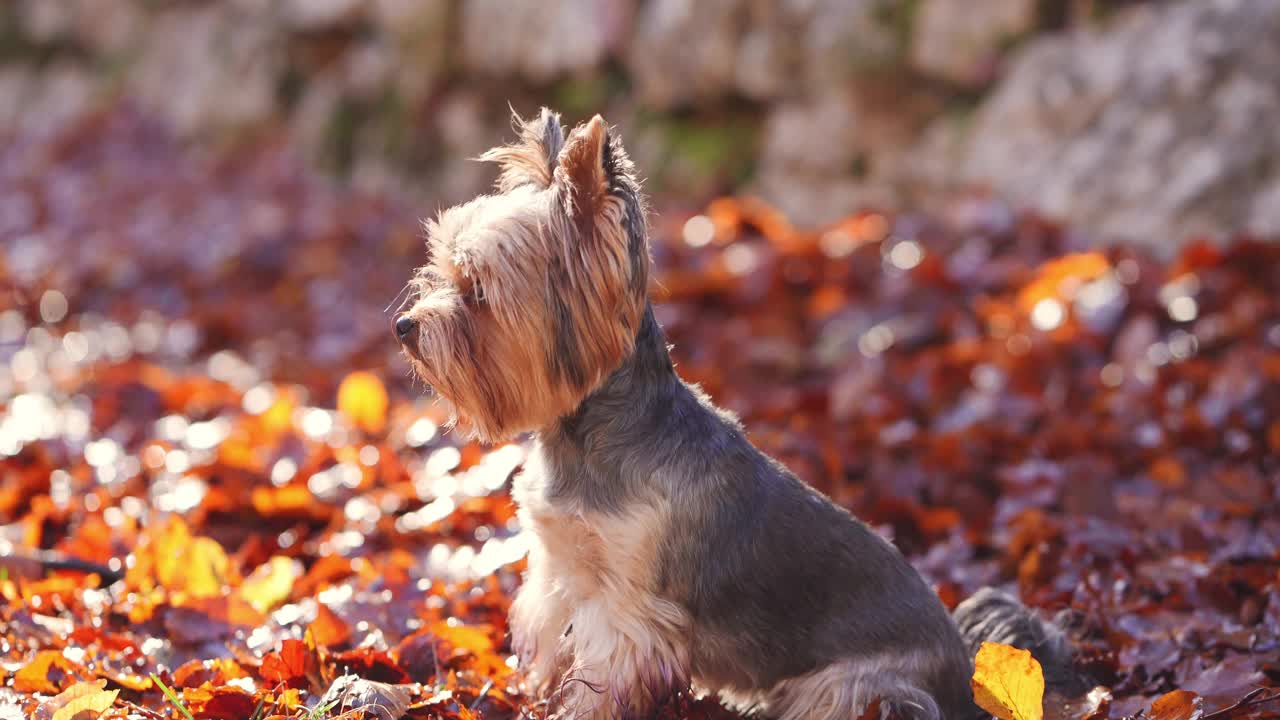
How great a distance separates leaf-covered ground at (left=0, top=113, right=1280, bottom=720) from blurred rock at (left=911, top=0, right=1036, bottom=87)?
3.03 ft

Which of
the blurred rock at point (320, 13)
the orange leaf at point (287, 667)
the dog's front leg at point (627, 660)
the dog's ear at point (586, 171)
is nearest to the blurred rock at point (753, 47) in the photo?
the blurred rock at point (320, 13)

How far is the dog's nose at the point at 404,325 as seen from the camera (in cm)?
319

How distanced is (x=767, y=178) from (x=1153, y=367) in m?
3.65

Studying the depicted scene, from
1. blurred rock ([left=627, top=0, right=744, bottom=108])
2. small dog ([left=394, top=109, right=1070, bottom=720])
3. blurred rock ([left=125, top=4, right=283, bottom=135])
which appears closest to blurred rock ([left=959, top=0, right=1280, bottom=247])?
blurred rock ([left=627, top=0, right=744, bottom=108])

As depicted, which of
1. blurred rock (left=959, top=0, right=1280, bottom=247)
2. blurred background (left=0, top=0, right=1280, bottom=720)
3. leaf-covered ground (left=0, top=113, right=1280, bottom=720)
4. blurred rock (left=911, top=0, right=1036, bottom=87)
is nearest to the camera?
leaf-covered ground (left=0, top=113, right=1280, bottom=720)

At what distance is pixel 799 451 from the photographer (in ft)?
17.1

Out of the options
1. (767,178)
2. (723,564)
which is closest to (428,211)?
(767,178)

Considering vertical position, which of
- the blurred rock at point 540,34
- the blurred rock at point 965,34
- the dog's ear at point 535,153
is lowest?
the dog's ear at point 535,153

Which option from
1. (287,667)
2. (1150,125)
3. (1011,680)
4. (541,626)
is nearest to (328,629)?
(287,667)

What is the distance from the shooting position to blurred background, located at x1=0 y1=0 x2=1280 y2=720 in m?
3.97

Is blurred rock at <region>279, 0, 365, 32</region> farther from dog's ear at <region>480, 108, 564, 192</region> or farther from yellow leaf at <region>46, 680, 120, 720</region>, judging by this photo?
yellow leaf at <region>46, 680, 120, 720</region>

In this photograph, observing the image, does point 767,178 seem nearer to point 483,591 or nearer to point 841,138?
point 841,138

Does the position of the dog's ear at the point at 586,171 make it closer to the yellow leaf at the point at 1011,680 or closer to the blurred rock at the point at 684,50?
the yellow leaf at the point at 1011,680

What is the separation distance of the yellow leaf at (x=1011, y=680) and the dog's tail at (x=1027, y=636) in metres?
0.46
